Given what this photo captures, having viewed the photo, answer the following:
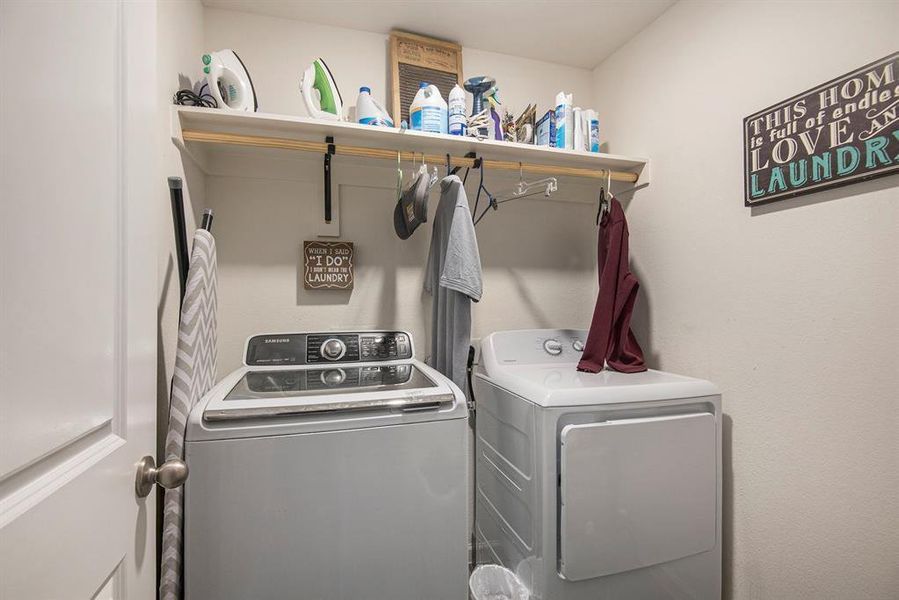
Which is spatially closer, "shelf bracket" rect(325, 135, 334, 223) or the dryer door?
the dryer door

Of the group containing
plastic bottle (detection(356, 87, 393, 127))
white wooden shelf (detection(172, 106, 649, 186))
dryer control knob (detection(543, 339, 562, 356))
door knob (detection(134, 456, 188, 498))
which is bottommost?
door knob (detection(134, 456, 188, 498))

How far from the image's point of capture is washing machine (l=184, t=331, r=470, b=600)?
0.96m

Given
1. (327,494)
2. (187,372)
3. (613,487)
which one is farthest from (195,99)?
(613,487)

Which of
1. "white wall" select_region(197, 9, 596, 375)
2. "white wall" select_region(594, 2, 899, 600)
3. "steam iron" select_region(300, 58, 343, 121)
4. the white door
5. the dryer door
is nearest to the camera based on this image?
the white door

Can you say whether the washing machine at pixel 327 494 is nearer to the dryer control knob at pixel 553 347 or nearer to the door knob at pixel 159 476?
the door knob at pixel 159 476

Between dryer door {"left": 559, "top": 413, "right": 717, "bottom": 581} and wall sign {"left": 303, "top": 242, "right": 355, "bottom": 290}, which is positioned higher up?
wall sign {"left": 303, "top": 242, "right": 355, "bottom": 290}

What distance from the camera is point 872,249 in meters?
1.07

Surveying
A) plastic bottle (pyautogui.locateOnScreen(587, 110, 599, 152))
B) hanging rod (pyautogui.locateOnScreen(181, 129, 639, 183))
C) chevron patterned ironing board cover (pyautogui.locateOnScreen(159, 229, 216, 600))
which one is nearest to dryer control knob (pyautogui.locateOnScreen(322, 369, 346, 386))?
chevron patterned ironing board cover (pyautogui.locateOnScreen(159, 229, 216, 600))

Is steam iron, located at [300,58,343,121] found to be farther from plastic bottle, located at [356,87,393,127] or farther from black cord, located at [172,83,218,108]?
black cord, located at [172,83,218,108]

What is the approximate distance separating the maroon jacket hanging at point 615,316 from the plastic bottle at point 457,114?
2.46ft

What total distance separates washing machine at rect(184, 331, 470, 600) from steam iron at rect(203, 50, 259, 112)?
3.35 ft

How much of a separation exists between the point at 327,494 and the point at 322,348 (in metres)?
0.67

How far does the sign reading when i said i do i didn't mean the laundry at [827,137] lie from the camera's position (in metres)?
1.03

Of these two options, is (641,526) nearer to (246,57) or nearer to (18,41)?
(18,41)
